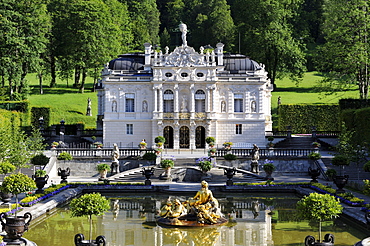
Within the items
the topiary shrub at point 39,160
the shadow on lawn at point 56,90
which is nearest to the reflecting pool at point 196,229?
the topiary shrub at point 39,160

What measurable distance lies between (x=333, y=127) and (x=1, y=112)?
32.3 meters

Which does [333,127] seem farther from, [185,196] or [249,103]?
[185,196]

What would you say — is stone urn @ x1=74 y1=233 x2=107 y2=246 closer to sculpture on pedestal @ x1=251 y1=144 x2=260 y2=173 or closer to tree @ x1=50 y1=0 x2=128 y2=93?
sculpture on pedestal @ x1=251 y1=144 x2=260 y2=173

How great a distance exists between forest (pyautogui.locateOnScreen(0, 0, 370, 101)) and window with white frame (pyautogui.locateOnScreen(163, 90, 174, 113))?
5.20 metres

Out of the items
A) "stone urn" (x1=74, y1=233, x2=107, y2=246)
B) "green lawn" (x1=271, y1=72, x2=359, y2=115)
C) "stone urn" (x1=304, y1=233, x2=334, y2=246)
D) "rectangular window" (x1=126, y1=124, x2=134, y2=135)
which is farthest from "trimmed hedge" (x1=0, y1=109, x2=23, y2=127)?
"stone urn" (x1=304, y1=233, x2=334, y2=246)

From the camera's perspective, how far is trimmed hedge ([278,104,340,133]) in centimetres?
5809

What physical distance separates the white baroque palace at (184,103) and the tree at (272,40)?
71.2ft

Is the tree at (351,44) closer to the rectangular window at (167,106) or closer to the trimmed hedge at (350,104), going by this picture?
the trimmed hedge at (350,104)

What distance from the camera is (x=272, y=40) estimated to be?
236ft

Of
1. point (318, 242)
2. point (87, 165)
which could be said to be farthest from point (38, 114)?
point (318, 242)

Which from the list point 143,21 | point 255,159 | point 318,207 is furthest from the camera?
point 143,21

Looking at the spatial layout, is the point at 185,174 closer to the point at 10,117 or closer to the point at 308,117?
the point at 10,117

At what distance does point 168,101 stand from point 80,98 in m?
23.2

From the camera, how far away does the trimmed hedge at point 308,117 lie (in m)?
58.1
